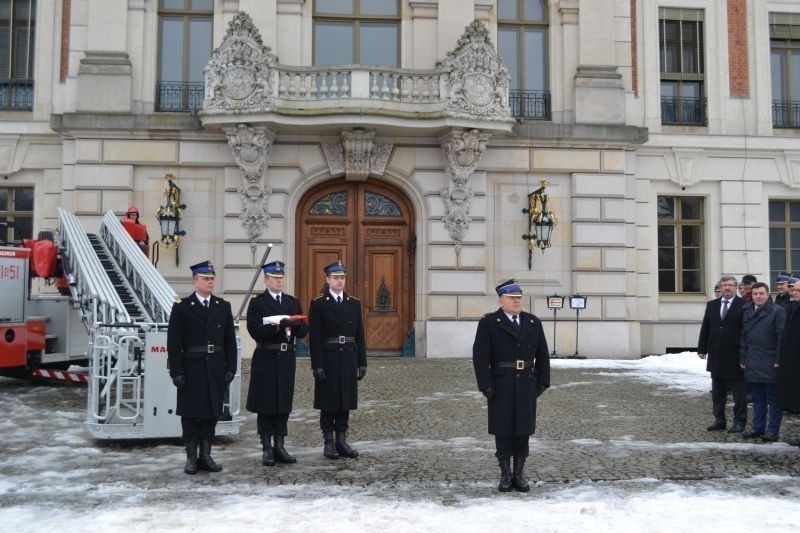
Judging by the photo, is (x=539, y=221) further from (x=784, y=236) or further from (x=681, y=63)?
(x=784, y=236)

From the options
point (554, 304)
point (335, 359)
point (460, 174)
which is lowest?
point (335, 359)

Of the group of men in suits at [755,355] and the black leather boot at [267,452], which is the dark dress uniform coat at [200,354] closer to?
the black leather boot at [267,452]

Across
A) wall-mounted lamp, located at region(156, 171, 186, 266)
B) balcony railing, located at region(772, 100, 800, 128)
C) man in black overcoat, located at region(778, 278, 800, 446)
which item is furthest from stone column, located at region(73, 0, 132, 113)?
balcony railing, located at region(772, 100, 800, 128)

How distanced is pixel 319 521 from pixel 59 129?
15.1m

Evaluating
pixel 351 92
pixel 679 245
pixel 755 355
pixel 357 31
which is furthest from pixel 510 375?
pixel 679 245

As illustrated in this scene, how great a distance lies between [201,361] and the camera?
7.55 m

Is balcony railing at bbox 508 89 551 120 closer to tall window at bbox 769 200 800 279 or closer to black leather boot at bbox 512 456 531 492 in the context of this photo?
tall window at bbox 769 200 800 279

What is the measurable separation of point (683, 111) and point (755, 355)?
41.3 feet

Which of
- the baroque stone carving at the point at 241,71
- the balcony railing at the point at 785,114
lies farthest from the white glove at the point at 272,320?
the balcony railing at the point at 785,114

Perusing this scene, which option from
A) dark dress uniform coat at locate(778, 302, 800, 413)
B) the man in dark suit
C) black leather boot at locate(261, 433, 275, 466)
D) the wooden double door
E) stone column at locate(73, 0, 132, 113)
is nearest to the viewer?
black leather boot at locate(261, 433, 275, 466)

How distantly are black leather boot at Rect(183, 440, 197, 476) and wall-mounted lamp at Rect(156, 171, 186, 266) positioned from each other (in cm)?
1093

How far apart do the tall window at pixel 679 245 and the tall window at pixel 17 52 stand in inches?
621

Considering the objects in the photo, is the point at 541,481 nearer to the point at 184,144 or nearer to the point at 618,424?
the point at 618,424

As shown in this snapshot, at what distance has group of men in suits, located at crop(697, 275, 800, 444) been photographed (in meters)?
8.78
